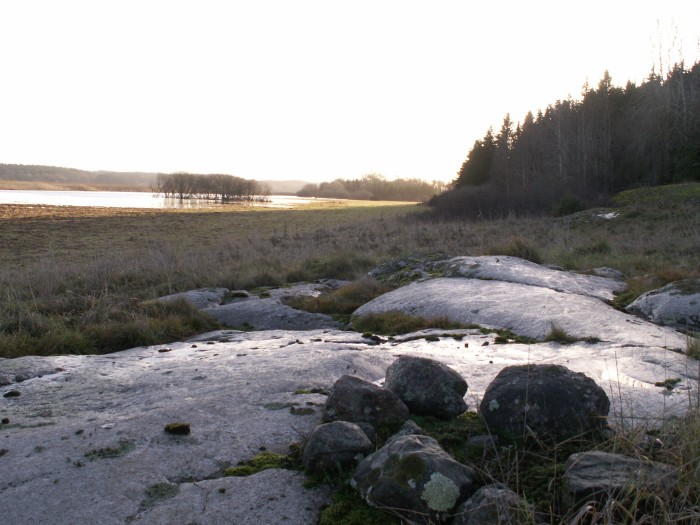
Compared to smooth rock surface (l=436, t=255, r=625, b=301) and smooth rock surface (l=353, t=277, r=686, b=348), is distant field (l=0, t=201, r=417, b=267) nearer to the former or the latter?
smooth rock surface (l=436, t=255, r=625, b=301)

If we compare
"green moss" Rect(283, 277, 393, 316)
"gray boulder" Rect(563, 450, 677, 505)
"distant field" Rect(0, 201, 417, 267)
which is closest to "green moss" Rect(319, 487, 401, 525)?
"gray boulder" Rect(563, 450, 677, 505)

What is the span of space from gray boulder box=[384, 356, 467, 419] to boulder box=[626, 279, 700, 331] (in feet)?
16.1

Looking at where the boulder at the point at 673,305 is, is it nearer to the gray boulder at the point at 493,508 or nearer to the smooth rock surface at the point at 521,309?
the smooth rock surface at the point at 521,309

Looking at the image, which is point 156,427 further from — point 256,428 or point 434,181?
point 434,181

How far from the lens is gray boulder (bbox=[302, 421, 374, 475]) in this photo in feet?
11.1

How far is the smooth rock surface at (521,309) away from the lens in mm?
7070

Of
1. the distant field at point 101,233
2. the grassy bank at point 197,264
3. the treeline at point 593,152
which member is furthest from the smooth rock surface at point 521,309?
the treeline at point 593,152

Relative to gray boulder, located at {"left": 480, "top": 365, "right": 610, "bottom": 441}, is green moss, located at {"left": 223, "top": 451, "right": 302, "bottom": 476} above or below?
below

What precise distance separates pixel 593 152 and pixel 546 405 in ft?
169

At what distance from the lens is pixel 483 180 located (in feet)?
204

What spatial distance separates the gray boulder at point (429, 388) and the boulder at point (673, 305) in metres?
4.91

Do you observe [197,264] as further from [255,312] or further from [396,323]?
[396,323]

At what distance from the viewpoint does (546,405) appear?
3.60 meters

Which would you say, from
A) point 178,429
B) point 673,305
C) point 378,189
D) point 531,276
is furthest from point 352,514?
point 378,189
